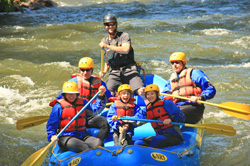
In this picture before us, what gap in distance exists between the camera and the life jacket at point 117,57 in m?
5.64

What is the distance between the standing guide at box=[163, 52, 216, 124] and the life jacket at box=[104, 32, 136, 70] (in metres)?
0.86

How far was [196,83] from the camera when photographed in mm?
5086

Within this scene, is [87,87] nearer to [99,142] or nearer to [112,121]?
[112,121]

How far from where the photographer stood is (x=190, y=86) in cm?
508

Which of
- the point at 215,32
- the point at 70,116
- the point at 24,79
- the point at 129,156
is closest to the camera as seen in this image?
the point at 129,156

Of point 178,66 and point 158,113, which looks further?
point 178,66

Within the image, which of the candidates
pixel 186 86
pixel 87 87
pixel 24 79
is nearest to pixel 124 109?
pixel 87 87

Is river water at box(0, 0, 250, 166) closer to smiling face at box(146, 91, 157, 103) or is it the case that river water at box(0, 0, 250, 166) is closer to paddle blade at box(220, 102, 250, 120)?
paddle blade at box(220, 102, 250, 120)

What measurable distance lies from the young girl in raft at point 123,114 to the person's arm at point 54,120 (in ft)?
2.17

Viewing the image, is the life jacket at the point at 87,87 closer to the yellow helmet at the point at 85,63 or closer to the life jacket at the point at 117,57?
the yellow helmet at the point at 85,63

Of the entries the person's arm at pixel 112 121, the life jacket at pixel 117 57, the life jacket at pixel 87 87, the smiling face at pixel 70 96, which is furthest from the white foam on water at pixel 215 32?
the smiling face at pixel 70 96

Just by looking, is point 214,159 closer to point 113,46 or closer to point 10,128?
point 113,46

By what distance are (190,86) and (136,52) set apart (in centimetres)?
662

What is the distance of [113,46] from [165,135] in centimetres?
170
